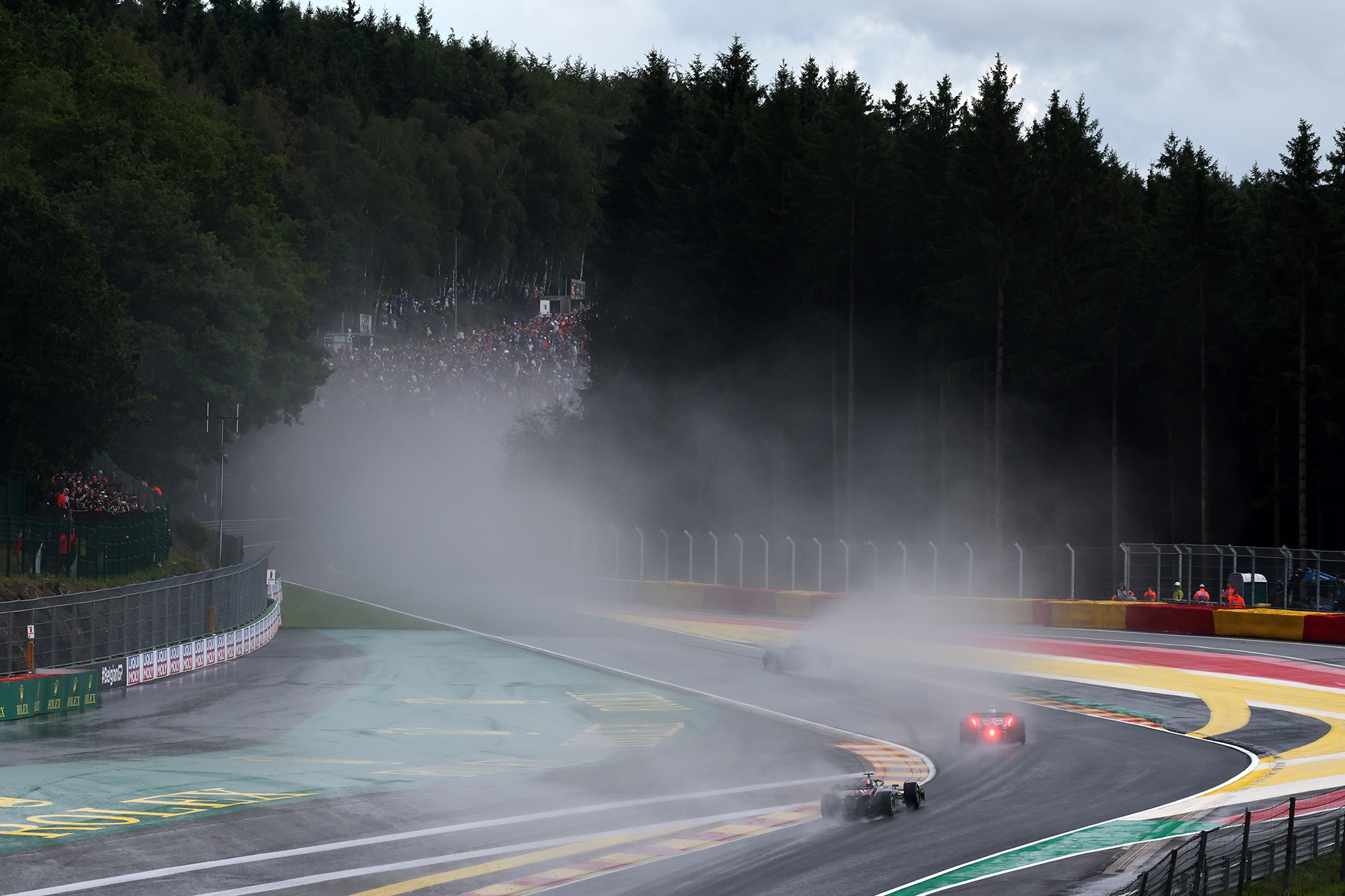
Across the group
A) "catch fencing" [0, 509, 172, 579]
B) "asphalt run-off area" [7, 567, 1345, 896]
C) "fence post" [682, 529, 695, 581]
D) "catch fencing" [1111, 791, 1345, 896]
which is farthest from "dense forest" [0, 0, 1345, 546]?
"catch fencing" [1111, 791, 1345, 896]

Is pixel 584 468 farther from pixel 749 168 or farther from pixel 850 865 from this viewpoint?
pixel 850 865

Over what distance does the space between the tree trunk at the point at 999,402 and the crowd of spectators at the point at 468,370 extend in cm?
6211

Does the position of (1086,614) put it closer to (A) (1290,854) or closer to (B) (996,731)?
(B) (996,731)

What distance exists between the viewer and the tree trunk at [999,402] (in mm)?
60094

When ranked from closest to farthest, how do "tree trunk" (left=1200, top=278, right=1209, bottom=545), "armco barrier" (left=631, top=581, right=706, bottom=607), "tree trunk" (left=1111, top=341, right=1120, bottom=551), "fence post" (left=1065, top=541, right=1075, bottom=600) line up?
"fence post" (left=1065, top=541, right=1075, bottom=600) < "armco barrier" (left=631, top=581, right=706, bottom=607) < "tree trunk" (left=1200, top=278, right=1209, bottom=545) < "tree trunk" (left=1111, top=341, right=1120, bottom=551)

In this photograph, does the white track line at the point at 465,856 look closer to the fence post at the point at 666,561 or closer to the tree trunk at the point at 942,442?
the fence post at the point at 666,561

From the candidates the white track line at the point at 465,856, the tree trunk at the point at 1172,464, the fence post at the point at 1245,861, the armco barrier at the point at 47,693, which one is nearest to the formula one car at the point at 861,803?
the white track line at the point at 465,856

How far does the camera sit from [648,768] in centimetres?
2103

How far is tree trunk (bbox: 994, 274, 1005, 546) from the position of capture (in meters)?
60.1

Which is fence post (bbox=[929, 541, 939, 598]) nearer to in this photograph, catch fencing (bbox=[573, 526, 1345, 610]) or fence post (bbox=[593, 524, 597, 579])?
catch fencing (bbox=[573, 526, 1345, 610])

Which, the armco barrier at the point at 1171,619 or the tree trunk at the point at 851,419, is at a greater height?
the tree trunk at the point at 851,419

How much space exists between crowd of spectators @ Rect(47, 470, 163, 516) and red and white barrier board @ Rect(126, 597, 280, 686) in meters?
8.10

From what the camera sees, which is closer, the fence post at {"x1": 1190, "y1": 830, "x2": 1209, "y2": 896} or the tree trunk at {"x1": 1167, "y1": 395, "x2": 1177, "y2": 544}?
the fence post at {"x1": 1190, "y1": 830, "x2": 1209, "y2": 896}

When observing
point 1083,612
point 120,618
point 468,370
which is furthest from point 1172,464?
point 468,370
